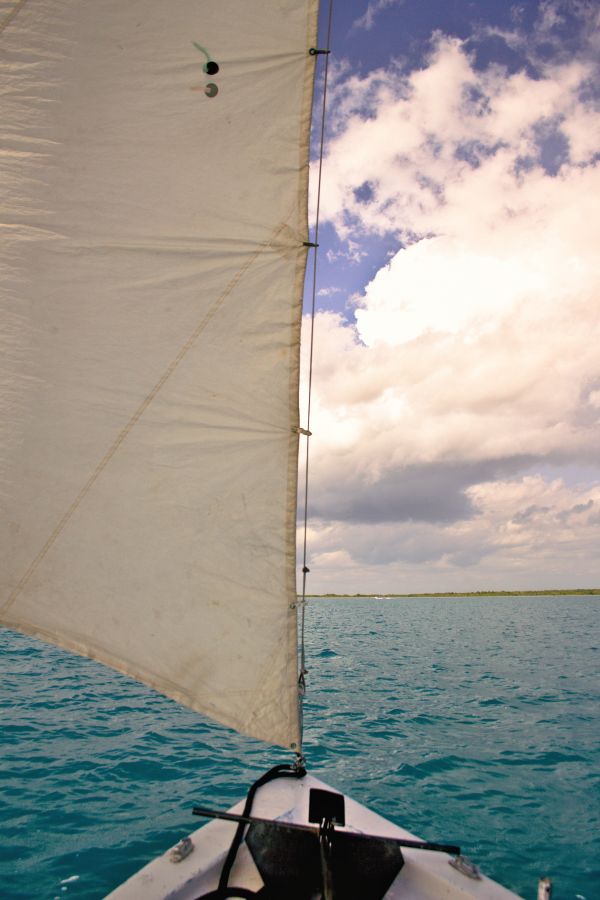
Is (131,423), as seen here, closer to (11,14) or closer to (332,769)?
(11,14)

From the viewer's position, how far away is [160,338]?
11.4 ft

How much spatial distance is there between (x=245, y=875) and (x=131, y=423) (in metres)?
3.11

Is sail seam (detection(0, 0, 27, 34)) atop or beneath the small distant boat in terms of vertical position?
atop

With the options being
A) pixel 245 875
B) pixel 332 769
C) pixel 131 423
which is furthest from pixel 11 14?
pixel 332 769

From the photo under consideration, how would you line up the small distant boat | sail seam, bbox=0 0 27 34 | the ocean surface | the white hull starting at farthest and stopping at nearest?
1. the ocean surface
2. the small distant boat
3. sail seam, bbox=0 0 27 34
4. the white hull

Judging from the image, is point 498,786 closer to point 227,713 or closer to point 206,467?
point 227,713

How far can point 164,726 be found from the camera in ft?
38.1

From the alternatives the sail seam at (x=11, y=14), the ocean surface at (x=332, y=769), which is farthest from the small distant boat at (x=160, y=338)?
the ocean surface at (x=332, y=769)

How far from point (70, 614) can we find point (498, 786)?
9.16 m

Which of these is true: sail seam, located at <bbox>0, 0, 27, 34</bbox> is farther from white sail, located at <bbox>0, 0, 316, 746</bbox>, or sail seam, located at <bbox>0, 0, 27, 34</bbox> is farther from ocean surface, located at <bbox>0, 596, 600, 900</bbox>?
ocean surface, located at <bbox>0, 596, 600, 900</bbox>

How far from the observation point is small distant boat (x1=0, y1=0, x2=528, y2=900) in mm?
3303

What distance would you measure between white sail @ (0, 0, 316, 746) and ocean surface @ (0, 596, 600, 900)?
393 cm

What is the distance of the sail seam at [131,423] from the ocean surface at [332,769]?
413cm

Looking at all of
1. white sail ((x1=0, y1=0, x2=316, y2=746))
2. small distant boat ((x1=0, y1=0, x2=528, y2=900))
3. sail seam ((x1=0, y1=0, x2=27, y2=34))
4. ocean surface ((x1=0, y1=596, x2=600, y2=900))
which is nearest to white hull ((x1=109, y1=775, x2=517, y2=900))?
small distant boat ((x1=0, y1=0, x2=528, y2=900))
